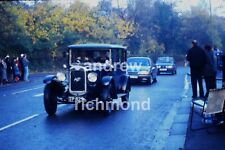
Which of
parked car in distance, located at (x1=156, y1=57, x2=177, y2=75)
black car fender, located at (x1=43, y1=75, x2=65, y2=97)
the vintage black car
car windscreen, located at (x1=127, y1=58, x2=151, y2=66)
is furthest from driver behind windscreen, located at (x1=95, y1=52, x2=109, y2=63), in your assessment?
parked car in distance, located at (x1=156, y1=57, x2=177, y2=75)

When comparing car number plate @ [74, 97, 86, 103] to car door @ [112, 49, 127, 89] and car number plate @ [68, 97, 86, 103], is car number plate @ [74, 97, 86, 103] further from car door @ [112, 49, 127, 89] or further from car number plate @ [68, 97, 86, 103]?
car door @ [112, 49, 127, 89]

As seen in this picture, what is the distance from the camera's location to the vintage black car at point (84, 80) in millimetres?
11422

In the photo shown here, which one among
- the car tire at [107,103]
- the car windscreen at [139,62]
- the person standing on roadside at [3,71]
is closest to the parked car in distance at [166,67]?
the car windscreen at [139,62]

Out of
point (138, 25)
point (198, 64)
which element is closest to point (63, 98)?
point (198, 64)

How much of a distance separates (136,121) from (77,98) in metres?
1.93

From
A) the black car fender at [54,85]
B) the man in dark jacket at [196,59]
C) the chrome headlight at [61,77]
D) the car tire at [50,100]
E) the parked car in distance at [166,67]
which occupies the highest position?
the man in dark jacket at [196,59]

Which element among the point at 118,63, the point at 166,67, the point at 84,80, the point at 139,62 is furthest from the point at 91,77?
the point at 166,67

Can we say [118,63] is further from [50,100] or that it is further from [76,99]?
[50,100]

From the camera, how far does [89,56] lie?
1265 centimetres

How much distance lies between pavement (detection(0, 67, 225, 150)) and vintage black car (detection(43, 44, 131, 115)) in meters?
0.45

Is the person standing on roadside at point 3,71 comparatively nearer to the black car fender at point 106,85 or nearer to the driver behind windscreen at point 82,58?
the driver behind windscreen at point 82,58

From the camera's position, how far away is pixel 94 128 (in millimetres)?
9297

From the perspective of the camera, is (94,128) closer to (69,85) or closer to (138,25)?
(69,85)

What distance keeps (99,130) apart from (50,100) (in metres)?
2.80
